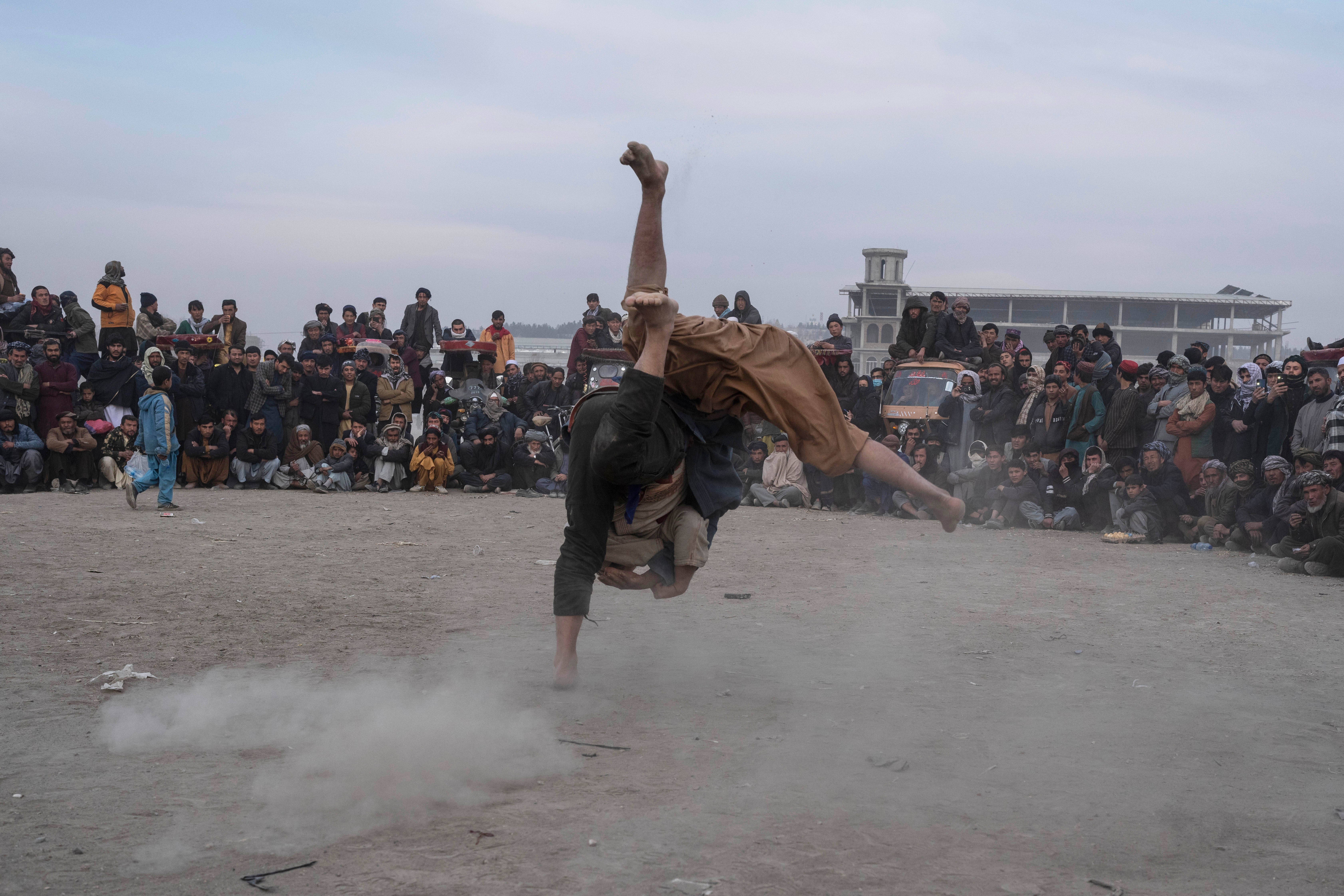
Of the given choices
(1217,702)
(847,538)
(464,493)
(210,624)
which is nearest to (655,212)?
(1217,702)

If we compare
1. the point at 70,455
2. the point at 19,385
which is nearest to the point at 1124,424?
the point at 70,455

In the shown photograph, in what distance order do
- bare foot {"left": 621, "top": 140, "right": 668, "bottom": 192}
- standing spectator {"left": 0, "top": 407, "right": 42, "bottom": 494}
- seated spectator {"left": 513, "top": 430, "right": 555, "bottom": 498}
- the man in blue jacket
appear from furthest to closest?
1. seated spectator {"left": 513, "top": 430, "right": 555, "bottom": 498}
2. standing spectator {"left": 0, "top": 407, "right": 42, "bottom": 494}
3. the man in blue jacket
4. bare foot {"left": 621, "top": 140, "right": 668, "bottom": 192}

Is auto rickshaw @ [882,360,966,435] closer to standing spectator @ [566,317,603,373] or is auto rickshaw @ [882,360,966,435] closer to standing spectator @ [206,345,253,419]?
standing spectator @ [566,317,603,373]

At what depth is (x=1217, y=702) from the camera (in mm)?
4391

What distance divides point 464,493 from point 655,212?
10.3 meters

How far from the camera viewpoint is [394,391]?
14211 mm

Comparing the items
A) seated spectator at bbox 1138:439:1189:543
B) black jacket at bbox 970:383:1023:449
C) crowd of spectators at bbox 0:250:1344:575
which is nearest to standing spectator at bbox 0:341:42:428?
crowd of spectators at bbox 0:250:1344:575

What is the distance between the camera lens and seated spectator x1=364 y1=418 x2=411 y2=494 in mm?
13719

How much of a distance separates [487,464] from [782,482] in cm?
386

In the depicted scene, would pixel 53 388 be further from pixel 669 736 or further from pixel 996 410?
pixel 669 736

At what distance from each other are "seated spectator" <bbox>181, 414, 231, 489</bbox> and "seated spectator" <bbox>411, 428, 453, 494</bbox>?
2269 millimetres

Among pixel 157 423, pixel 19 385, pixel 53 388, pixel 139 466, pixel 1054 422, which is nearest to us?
pixel 157 423

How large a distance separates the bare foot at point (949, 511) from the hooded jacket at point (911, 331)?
8.87 meters

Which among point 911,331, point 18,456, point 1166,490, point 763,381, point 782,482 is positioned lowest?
point 18,456
